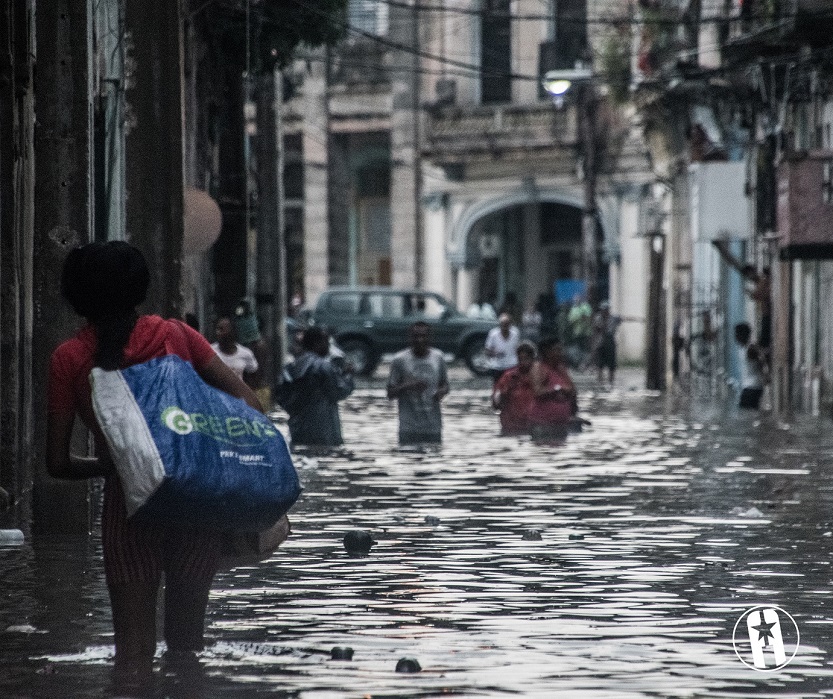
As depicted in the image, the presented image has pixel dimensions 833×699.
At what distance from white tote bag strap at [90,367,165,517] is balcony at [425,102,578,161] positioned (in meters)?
47.7

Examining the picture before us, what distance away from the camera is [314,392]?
69.7 ft

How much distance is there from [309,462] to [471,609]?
10160 mm

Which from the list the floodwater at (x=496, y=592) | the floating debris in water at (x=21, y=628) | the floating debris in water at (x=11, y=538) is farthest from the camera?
the floating debris in water at (x=11, y=538)

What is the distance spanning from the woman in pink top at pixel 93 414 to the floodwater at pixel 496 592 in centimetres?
41

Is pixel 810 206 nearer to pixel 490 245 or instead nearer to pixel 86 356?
pixel 86 356

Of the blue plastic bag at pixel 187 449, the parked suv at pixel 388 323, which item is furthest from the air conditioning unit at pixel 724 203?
the blue plastic bag at pixel 187 449

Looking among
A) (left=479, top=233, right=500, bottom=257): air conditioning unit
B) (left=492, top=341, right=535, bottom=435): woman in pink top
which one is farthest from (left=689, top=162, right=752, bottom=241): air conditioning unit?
(left=479, top=233, right=500, bottom=257): air conditioning unit

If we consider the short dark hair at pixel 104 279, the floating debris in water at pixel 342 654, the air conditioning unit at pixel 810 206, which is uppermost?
the air conditioning unit at pixel 810 206

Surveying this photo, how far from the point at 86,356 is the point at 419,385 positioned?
14813 millimetres

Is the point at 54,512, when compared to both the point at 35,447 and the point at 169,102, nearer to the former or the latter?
the point at 35,447

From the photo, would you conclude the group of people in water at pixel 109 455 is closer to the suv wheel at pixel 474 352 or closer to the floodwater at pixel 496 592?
the floodwater at pixel 496 592

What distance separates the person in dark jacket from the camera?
21094mm

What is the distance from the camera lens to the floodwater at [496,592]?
7617mm

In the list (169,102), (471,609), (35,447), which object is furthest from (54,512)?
(471,609)
